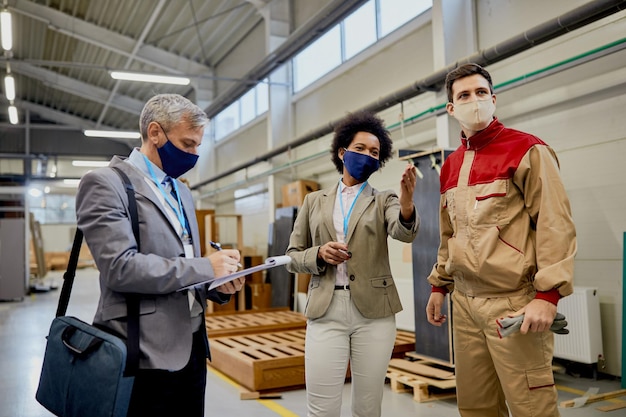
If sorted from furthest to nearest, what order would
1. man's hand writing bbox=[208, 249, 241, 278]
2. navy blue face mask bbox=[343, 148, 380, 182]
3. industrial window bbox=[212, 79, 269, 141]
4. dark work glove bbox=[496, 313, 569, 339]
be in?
1. industrial window bbox=[212, 79, 269, 141]
2. navy blue face mask bbox=[343, 148, 380, 182]
3. dark work glove bbox=[496, 313, 569, 339]
4. man's hand writing bbox=[208, 249, 241, 278]

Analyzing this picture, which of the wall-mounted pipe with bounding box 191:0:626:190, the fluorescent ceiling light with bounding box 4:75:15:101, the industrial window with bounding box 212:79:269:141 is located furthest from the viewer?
the industrial window with bounding box 212:79:269:141

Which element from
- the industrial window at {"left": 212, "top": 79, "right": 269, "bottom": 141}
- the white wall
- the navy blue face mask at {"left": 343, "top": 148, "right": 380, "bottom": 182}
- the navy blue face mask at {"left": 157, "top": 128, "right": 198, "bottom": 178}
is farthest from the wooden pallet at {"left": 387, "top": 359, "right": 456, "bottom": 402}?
the industrial window at {"left": 212, "top": 79, "right": 269, "bottom": 141}

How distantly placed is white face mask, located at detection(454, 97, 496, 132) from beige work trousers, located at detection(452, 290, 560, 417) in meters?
0.68

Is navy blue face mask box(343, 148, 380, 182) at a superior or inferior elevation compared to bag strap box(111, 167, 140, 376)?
superior

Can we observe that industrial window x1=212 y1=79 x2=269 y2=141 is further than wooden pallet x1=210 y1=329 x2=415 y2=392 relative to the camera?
Yes

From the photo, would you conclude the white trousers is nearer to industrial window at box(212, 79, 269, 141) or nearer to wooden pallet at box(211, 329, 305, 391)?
wooden pallet at box(211, 329, 305, 391)

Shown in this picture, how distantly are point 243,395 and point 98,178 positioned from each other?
3464 millimetres

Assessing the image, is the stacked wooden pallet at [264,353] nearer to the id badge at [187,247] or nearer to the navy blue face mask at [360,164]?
the navy blue face mask at [360,164]

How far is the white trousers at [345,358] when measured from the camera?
225 cm

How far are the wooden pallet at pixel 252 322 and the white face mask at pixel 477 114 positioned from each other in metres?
5.30

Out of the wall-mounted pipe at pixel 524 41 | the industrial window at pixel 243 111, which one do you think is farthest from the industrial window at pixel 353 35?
the wall-mounted pipe at pixel 524 41

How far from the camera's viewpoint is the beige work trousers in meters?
1.79

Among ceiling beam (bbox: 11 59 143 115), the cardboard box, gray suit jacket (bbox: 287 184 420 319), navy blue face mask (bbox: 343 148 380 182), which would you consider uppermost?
ceiling beam (bbox: 11 59 143 115)

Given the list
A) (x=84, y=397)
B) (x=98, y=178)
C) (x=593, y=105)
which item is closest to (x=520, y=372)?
(x=84, y=397)
